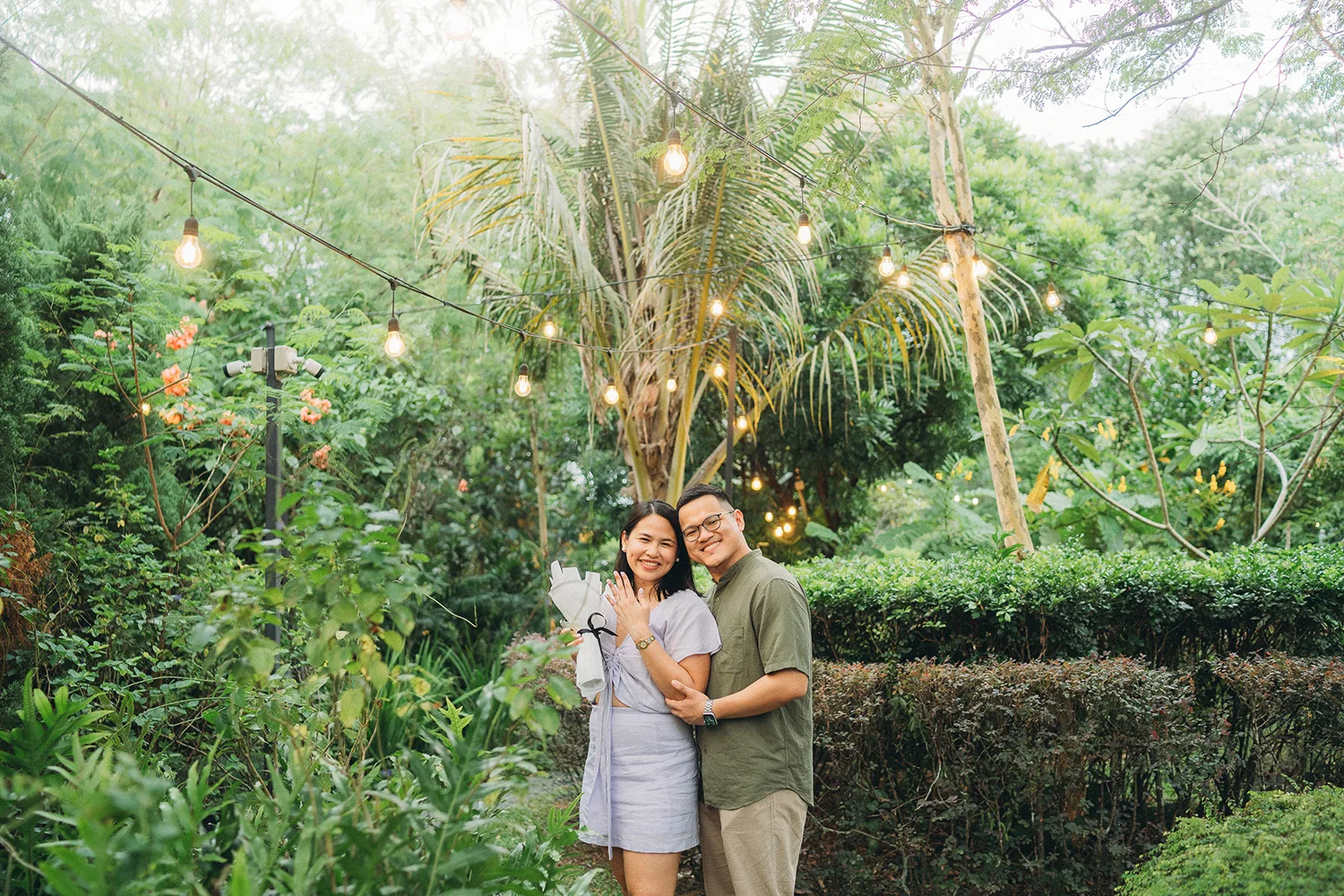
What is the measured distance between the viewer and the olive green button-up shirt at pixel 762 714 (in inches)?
107

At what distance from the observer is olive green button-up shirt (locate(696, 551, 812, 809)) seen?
2.73m

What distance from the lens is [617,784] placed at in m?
2.72

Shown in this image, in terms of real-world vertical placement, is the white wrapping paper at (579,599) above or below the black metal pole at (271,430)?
below

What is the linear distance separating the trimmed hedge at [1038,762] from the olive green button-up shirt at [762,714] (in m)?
1.11

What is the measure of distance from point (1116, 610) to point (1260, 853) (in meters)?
2.16

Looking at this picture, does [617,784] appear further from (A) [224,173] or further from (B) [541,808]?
(A) [224,173]

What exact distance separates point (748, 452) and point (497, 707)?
10.6 metres

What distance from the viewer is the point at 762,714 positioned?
9.14 feet

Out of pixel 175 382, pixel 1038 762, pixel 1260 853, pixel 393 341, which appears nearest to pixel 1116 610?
pixel 1038 762

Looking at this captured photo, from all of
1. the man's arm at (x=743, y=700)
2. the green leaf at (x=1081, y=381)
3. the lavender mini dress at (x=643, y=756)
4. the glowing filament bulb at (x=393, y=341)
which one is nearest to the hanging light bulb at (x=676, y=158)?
the glowing filament bulb at (x=393, y=341)

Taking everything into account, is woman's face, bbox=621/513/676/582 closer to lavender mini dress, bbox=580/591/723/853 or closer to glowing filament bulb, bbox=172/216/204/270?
lavender mini dress, bbox=580/591/723/853

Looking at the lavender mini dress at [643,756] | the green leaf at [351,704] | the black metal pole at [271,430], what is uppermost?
the black metal pole at [271,430]

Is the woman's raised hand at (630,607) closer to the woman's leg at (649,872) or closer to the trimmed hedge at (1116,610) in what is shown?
the woman's leg at (649,872)

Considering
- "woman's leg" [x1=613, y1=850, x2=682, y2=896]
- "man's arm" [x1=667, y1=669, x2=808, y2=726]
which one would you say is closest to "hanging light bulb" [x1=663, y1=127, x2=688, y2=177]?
"man's arm" [x1=667, y1=669, x2=808, y2=726]
